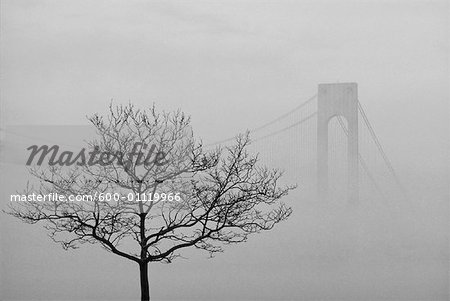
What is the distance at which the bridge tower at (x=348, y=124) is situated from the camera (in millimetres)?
4312

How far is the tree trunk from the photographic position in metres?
4.52

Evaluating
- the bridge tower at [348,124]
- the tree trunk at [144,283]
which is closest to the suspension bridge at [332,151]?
the bridge tower at [348,124]

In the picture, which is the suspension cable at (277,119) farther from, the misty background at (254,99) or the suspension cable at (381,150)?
the suspension cable at (381,150)

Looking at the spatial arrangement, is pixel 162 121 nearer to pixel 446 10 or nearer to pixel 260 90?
pixel 260 90

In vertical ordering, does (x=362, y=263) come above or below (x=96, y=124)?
below

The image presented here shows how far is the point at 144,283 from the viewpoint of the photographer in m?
4.55

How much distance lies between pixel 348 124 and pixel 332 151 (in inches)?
6.6

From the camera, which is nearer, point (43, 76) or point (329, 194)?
point (329, 194)

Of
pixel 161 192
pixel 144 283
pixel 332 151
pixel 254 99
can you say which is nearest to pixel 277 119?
pixel 254 99

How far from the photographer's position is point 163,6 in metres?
4.65

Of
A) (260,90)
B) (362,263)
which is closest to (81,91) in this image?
(260,90)

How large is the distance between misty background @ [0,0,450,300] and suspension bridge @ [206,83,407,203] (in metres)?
0.06

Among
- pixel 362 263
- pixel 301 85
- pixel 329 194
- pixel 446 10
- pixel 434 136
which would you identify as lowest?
pixel 362 263

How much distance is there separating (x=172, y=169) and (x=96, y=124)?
50 cm
